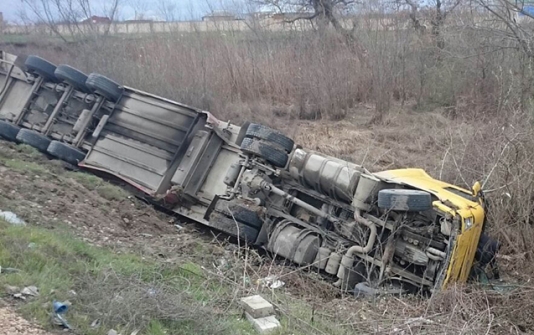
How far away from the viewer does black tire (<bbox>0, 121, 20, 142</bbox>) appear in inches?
344

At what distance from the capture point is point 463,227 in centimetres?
542

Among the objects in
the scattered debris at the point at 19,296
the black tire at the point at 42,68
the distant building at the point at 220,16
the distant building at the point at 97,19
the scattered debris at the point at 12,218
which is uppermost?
the distant building at the point at 220,16

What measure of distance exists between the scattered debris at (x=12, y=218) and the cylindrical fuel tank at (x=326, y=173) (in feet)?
9.97

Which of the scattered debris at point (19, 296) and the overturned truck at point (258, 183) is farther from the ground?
the overturned truck at point (258, 183)

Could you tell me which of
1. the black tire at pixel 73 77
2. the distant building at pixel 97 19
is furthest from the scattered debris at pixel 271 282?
the distant building at pixel 97 19

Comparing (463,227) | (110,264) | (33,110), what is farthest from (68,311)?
(33,110)

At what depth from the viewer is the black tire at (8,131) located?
8.73 m

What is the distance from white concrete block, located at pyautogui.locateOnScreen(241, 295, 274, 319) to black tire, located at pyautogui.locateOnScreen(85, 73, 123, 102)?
15.7 ft

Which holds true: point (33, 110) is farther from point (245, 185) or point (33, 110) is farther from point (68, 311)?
point (68, 311)

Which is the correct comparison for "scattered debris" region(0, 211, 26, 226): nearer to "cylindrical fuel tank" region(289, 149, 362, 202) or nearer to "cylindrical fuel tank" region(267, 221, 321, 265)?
"cylindrical fuel tank" region(267, 221, 321, 265)

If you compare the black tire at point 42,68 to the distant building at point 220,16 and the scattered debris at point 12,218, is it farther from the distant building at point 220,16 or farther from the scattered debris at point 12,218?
the distant building at point 220,16

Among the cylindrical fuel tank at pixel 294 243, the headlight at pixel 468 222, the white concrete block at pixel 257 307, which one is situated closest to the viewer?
the white concrete block at pixel 257 307

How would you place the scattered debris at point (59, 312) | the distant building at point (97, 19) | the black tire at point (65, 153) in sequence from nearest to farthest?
the scattered debris at point (59, 312) → the black tire at point (65, 153) → the distant building at point (97, 19)

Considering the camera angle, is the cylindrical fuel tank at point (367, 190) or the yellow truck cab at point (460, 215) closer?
the yellow truck cab at point (460, 215)
